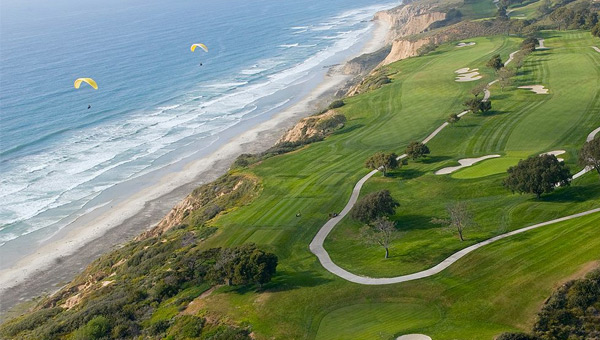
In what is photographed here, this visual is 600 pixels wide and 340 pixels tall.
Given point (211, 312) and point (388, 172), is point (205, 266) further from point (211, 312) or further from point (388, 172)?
point (388, 172)

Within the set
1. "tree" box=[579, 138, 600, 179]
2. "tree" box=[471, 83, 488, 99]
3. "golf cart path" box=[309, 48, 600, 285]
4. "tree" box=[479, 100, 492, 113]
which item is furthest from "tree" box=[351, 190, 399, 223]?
"tree" box=[471, 83, 488, 99]

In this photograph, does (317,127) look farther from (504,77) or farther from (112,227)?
(112,227)

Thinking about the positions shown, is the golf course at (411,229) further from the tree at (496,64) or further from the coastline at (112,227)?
the coastline at (112,227)

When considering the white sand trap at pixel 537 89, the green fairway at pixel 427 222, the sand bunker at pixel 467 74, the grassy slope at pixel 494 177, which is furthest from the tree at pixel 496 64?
the white sand trap at pixel 537 89

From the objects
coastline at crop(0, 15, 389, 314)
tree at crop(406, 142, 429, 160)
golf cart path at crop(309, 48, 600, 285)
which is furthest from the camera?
tree at crop(406, 142, 429, 160)

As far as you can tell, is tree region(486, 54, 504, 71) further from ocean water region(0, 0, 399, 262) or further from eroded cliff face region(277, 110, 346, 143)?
ocean water region(0, 0, 399, 262)

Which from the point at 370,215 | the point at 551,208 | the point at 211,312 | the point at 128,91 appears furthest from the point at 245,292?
the point at 128,91
